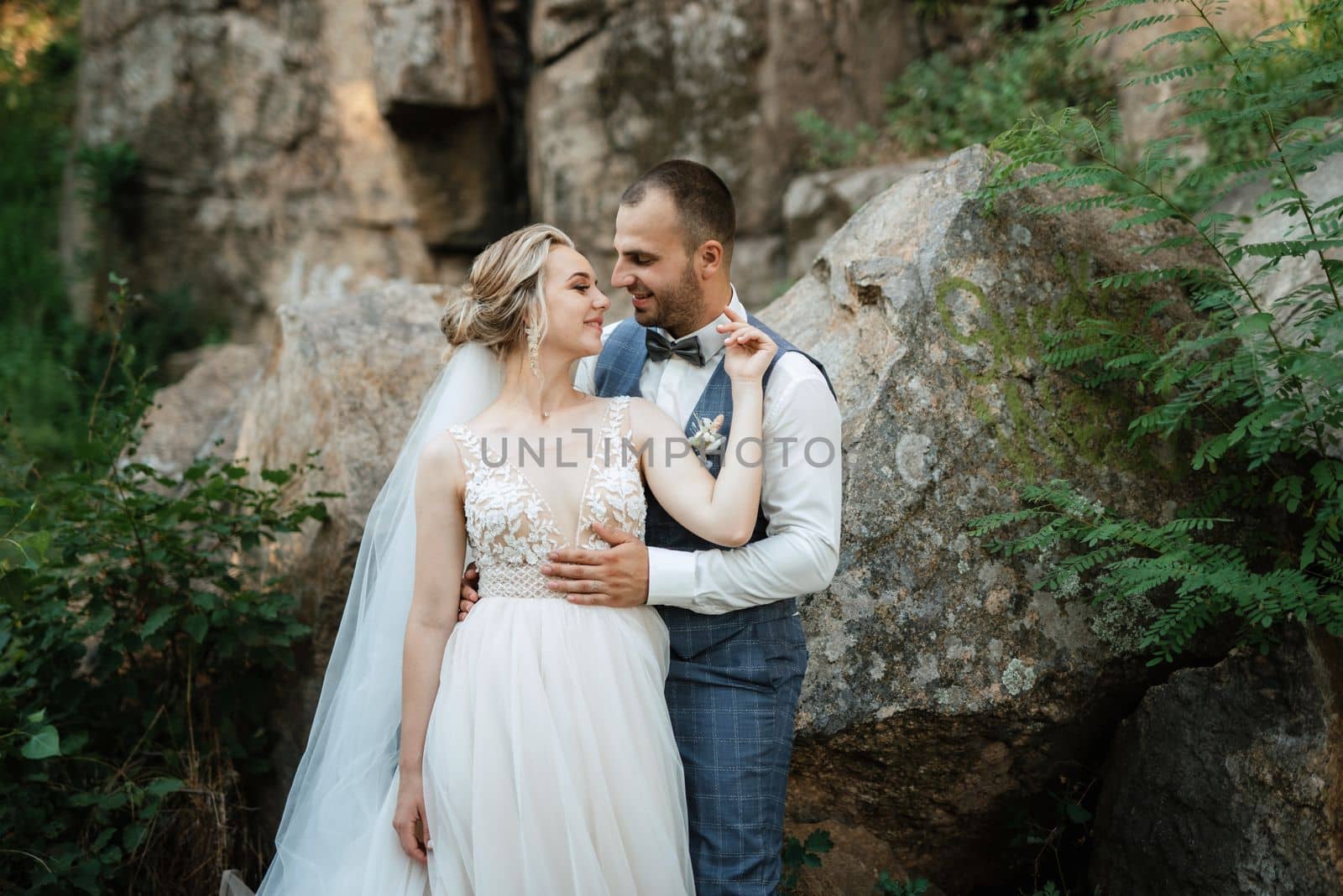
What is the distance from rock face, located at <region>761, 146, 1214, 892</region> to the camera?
10.6ft

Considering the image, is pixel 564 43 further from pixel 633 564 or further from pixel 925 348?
pixel 633 564

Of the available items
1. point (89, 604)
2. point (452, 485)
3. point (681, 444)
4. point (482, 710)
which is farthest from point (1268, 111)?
point (89, 604)

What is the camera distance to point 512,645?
253 centimetres

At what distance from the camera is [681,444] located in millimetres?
2691

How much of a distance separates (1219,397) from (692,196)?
1809 mm

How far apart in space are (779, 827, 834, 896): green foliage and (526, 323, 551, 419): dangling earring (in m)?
1.53

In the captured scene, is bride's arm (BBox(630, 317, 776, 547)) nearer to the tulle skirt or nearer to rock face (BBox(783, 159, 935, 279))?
the tulle skirt

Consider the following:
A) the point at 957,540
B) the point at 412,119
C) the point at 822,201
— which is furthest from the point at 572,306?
the point at 412,119

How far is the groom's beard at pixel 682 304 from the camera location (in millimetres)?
2910

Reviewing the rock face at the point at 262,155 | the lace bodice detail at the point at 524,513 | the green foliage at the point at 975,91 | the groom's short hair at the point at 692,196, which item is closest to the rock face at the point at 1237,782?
the lace bodice detail at the point at 524,513

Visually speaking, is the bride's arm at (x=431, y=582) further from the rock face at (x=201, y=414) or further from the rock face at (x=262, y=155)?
the rock face at (x=262, y=155)

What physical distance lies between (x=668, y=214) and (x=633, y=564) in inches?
38.0

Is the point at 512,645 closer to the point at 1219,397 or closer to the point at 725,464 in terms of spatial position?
the point at 725,464

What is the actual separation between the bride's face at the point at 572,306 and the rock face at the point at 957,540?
979 mm
